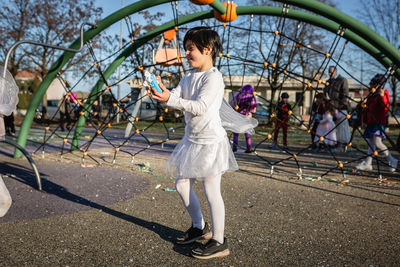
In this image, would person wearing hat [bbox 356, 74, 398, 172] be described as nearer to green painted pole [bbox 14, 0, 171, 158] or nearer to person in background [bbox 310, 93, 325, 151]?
person in background [bbox 310, 93, 325, 151]

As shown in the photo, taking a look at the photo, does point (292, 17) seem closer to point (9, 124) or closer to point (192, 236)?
point (192, 236)

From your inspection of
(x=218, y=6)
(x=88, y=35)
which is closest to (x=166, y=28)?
(x=88, y=35)

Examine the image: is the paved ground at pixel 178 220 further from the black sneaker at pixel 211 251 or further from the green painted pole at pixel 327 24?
the green painted pole at pixel 327 24

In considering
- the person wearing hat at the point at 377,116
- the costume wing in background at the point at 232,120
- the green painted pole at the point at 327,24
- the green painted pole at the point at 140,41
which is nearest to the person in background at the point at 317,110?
the person wearing hat at the point at 377,116

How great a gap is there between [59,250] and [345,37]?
4.26m

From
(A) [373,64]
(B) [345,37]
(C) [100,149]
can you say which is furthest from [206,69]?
(A) [373,64]

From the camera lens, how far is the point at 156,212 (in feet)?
9.58

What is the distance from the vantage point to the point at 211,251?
204 centimetres

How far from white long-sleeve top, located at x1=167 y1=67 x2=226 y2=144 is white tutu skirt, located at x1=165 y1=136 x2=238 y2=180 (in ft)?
0.14

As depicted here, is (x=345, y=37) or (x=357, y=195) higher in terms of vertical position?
(x=345, y=37)

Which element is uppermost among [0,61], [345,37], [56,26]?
[56,26]

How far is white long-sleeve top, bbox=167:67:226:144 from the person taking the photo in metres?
1.98

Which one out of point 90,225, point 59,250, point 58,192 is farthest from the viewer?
point 58,192

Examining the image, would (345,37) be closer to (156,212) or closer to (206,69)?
(206,69)
